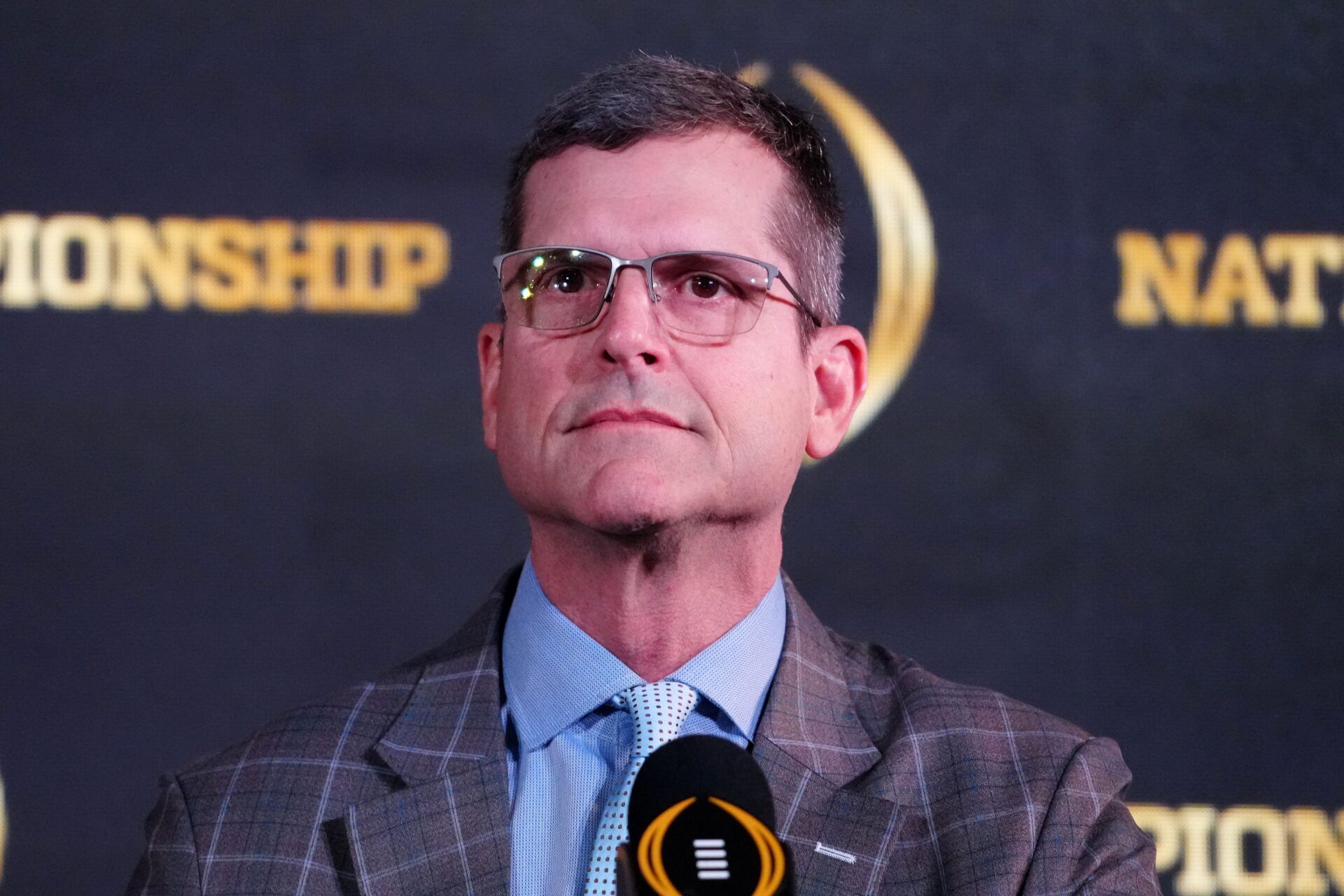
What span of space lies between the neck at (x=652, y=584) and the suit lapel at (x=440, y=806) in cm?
13

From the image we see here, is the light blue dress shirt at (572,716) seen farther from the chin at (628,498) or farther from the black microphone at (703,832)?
the black microphone at (703,832)

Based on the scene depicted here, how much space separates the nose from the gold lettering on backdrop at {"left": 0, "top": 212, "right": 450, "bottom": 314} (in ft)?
3.40

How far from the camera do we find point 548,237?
1547 mm

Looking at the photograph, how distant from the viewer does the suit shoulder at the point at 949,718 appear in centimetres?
150

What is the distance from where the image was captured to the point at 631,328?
1.44 metres

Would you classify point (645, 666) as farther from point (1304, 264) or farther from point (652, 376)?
point (1304, 264)

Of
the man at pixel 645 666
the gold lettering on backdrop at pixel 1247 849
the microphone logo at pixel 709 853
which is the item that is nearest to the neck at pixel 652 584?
the man at pixel 645 666

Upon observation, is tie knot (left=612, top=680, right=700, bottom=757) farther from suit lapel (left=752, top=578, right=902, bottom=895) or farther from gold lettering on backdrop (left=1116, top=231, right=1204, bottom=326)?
gold lettering on backdrop (left=1116, top=231, right=1204, bottom=326)

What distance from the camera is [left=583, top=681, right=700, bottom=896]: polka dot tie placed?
1.37 m

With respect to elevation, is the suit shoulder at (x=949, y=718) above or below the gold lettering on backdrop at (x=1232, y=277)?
below

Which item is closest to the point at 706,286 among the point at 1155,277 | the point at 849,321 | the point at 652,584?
the point at 652,584

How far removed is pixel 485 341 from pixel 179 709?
1.01 metres

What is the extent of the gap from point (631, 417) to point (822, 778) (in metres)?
0.40

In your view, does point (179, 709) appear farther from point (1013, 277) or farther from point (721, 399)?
point (1013, 277)
